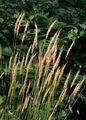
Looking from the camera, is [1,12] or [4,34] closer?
[4,34]

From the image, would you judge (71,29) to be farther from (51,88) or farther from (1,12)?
(51,88)

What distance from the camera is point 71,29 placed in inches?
165

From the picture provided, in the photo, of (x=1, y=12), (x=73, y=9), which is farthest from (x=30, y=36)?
(x=73, y=9)

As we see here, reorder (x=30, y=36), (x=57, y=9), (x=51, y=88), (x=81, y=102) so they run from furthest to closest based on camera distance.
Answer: (x=57, y=9)
(x=30, y=36)
(x=81, y=102)
(x=51, y=88)

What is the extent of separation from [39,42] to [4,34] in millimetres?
427

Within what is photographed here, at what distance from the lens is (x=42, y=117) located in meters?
3.12

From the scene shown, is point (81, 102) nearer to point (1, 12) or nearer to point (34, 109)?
point (34, 109)

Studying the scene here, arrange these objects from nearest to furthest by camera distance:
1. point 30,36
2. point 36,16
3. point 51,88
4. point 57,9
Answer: point 51,88 → point 30,36 → point 36,16 → point 57,9

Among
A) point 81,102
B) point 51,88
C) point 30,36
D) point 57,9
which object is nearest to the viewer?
point 51,88

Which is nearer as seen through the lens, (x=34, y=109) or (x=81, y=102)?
(x=34, y=109)

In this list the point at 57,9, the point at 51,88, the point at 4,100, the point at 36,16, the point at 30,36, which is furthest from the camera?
the point at 57,9

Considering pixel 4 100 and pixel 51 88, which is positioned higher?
pixel 51 88

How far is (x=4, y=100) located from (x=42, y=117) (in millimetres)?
376

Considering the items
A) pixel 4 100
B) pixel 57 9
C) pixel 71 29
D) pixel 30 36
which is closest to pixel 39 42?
pixel 30 36
